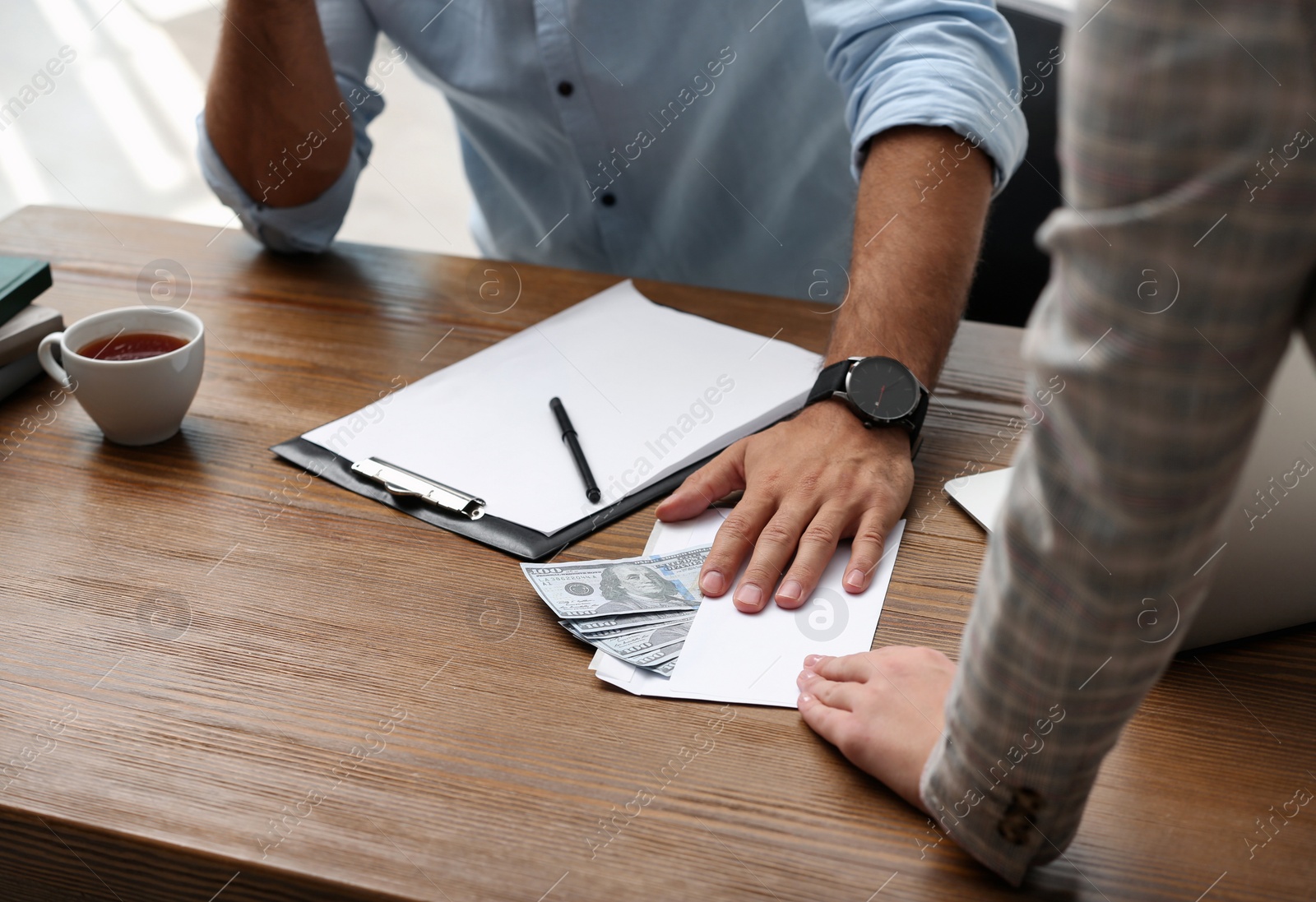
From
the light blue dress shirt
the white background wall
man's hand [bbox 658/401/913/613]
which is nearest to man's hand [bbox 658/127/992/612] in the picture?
man's hand [bbox 658/401/913/613]

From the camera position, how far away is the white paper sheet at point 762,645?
656 mm

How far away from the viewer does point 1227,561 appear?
0.66 m

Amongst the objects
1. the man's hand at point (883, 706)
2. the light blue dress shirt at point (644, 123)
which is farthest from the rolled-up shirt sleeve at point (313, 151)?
the man's hand at point (883, 706)

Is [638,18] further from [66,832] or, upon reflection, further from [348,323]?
[66,832]

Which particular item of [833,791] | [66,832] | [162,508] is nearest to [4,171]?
[162,508]

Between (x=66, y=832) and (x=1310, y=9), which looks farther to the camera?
(x=66, y=832)

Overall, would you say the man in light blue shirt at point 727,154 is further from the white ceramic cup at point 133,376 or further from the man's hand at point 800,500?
the white ceramic cup at point 133,376

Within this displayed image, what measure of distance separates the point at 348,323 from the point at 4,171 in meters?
3.48

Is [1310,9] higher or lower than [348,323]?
higher

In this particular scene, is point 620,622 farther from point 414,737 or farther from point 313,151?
point 313,151

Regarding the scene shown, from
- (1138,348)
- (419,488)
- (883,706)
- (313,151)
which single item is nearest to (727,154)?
(313,151)

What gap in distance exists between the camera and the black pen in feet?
2.76

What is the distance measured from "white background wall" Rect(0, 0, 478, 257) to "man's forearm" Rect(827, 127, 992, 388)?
2363 millimetres

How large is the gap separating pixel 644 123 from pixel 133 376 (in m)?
0.78
